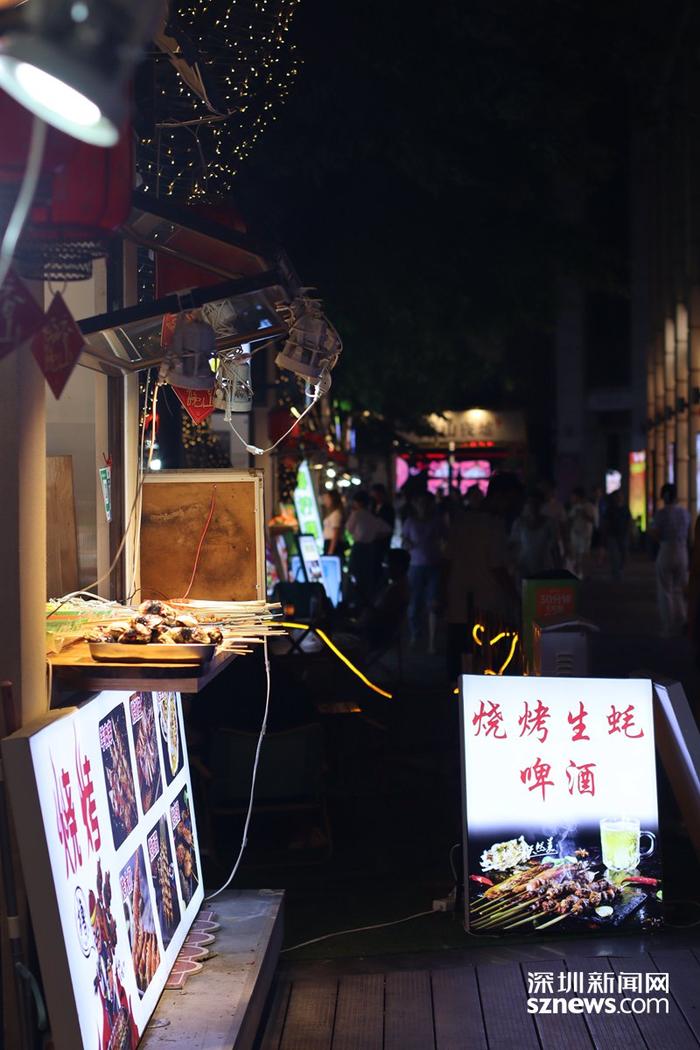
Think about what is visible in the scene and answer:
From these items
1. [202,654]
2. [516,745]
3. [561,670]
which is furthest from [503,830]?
[202,654]

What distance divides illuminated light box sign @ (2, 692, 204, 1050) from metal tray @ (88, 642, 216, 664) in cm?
14

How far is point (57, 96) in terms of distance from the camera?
2.42m

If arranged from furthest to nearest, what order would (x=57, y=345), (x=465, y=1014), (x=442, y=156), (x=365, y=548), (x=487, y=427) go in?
(x=487, y=427)
(x=365, y=548)
(x=442, y=156)
(x=465, y=1014)
(x=57, y=345)

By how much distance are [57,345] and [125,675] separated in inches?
46.1

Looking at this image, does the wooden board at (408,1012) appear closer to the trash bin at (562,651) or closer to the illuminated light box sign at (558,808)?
the illuminated light box sign at (558,808)

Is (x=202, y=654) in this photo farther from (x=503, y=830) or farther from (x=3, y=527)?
(x=503, y=830)

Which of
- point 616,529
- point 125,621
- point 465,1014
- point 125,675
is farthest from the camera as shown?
point 616,529

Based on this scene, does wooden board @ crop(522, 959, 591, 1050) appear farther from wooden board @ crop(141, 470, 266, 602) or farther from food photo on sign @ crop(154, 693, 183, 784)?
wooden board @ crop(141, 470, 266, 602)

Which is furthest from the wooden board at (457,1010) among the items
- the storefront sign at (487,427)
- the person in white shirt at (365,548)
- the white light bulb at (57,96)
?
the storefront sign at (487,427)

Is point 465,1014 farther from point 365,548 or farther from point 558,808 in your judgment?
point 365,548

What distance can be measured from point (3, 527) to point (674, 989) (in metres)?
3.29

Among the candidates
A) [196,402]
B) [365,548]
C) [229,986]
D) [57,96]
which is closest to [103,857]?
[229,986]

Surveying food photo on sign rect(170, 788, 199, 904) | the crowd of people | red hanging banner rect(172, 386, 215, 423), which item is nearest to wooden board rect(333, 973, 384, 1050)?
food photo on sign rect(170, 788, 199, 904)

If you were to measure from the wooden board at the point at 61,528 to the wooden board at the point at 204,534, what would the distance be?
1.51ft
